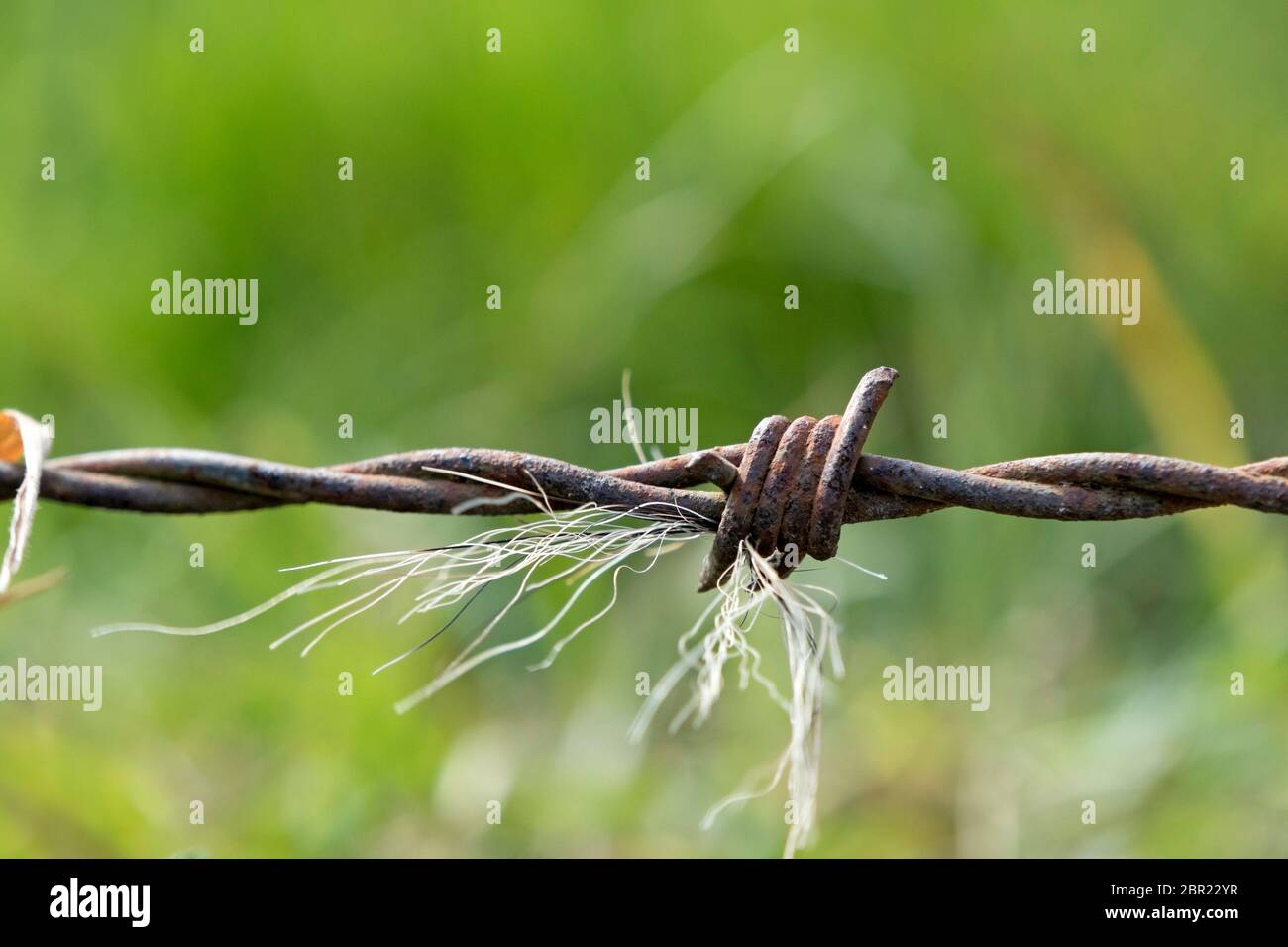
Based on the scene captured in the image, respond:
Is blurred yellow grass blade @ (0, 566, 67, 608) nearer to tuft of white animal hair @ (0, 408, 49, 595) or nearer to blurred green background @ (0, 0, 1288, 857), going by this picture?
tuft of white animal hair @ (0, 408, 49, 595)

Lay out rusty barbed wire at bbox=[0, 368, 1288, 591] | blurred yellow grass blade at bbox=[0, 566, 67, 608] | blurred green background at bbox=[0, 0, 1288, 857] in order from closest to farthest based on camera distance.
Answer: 1. rusty barbed wire at bbox=[0, 368, 1288, 591]
2. blurred yellow grass blade at bbox=[0, 566, 67, 608]
3. blurred green background at bbox=[0, 0, 1288, 857]

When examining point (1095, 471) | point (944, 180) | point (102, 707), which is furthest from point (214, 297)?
point (1095, 471)

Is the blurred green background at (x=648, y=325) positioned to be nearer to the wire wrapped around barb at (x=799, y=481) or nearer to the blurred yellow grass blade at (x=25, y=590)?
the blurred yellow grass blade at (x=25, y=590)

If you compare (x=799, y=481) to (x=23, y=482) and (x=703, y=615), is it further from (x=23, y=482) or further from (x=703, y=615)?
(x=23, y=482)

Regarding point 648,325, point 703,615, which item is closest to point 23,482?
point 703,615

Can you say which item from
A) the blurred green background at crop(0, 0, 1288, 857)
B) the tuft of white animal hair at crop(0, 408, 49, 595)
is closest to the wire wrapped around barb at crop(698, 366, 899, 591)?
the tuft of white animal hair at crop(0, 408, 49, 595)

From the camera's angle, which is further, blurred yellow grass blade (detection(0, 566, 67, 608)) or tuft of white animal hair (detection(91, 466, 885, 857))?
blurred yellow grass blade (detection(0, 566, 67, 608))

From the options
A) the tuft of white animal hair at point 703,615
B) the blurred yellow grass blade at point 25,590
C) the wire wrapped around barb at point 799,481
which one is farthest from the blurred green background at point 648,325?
the wire wrapped around barb at point 799,481
